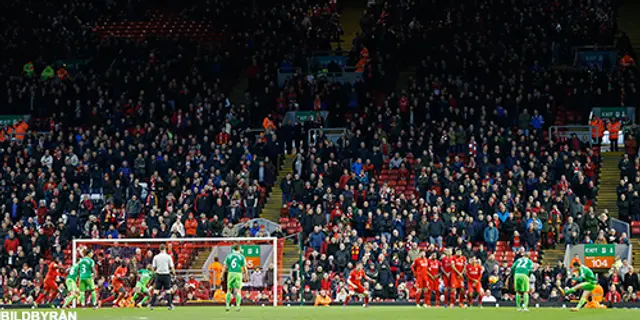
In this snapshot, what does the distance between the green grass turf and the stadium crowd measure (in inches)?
123

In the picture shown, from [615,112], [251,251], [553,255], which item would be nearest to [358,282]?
[251,251]

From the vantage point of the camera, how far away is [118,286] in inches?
1423

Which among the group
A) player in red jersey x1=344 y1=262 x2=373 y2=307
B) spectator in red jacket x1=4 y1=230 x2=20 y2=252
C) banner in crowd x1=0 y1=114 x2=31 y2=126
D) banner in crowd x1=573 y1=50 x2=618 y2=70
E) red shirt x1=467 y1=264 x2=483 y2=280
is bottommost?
player in red jersey x1=344 y1=262 x2=373 y2=307

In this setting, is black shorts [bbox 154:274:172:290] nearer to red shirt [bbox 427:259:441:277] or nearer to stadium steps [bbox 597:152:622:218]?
red shirt [bbox 427:259:441:277]

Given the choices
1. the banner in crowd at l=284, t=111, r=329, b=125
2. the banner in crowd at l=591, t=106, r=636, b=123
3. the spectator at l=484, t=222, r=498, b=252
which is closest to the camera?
the spectator at l=484, t=222, r=498, b=252

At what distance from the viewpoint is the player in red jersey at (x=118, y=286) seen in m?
35.7

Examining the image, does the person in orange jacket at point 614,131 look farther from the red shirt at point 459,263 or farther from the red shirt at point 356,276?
the red shirt at point 356,276

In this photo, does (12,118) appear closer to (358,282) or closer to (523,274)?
(358,282)

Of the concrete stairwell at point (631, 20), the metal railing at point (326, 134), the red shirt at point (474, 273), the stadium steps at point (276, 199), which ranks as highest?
the concrete stairwell at point (631, 20)

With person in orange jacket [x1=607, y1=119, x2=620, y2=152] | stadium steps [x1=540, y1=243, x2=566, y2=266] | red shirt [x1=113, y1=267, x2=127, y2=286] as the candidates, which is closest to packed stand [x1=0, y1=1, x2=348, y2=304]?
red shirt [x1=113, y1=267, x2=127, y2=286]

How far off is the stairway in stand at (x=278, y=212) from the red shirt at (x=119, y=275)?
477cm

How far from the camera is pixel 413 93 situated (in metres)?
47.8

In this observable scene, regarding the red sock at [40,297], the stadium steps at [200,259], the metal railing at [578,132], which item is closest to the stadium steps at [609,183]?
the metal railing at [578,132]

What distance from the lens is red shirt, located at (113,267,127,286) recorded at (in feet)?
119
